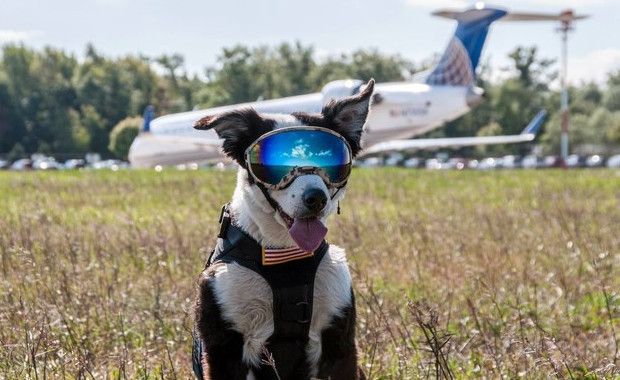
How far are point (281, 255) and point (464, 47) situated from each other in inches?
1883

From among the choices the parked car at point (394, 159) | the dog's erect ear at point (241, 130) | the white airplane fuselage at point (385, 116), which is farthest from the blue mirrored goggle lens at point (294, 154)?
the parked car at point (394, 159)

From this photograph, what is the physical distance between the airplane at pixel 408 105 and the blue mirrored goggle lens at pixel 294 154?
37.7 meters

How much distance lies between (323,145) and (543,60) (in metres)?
108

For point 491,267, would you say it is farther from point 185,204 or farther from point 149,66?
point 149,66

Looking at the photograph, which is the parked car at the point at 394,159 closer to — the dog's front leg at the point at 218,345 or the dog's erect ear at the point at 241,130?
the dog's erect ear at the point at 241,130

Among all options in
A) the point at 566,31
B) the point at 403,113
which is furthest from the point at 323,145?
the point at 566,31

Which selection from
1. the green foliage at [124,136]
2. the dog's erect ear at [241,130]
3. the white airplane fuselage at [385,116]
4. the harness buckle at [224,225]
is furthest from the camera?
the green foliage at [124,136]

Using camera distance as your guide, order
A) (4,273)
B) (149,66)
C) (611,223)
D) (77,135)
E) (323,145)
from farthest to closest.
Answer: (149,66) → (77,135) → (611,223) → (4,273) → (323,145)

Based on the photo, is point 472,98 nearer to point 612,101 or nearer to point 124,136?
point 124,136

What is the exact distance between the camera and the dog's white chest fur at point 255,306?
344 centimetres

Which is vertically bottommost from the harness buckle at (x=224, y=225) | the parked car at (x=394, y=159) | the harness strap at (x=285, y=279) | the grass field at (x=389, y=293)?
the parked car at (x=394, y=159)

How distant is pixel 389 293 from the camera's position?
643cm

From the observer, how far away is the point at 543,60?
106 m

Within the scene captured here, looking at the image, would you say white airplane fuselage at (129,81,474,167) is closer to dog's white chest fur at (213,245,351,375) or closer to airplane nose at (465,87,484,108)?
airplane nose at (465,87,484,108)
